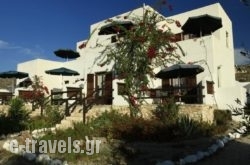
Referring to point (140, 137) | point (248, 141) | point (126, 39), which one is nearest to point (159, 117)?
point (140, 137)

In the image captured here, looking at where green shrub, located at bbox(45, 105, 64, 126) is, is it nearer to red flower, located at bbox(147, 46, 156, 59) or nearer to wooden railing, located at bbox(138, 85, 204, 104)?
wooden railing, located at bbox(138, 85, 204, 104)

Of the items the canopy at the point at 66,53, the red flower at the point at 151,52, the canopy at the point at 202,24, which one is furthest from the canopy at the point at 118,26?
the canopy at the point at 66,53

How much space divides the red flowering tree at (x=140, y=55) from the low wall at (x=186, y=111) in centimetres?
46

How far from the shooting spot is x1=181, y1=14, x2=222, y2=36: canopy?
1866cm

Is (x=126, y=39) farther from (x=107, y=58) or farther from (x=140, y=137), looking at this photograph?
(x=140, y=137)

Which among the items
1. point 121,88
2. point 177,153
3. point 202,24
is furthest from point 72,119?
point 202,24

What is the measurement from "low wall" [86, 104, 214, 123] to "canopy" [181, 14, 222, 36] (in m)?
5.66

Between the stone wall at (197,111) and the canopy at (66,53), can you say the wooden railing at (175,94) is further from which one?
the canopy at (66,53)

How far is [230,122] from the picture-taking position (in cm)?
1634

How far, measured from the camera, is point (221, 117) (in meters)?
16.1

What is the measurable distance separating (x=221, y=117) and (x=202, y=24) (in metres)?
5.95

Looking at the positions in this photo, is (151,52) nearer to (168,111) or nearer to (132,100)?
(132,100)

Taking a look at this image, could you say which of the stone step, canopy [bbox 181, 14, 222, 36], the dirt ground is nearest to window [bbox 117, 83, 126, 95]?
the stone step

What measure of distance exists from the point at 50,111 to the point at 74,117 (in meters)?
2.55
